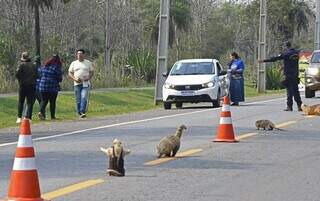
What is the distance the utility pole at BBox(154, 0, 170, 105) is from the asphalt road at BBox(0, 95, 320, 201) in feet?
34.3

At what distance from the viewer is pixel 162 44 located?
100.0 ft

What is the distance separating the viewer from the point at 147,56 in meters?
47.9

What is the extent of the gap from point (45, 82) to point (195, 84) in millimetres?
6347

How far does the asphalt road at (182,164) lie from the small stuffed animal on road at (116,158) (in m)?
0.12

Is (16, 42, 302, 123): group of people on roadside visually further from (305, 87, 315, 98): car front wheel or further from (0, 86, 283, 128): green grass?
(305, 87, 315, 98): car front wheel

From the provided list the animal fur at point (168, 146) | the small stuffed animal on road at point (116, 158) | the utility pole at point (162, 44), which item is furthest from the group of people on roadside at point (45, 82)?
the small stuffed animal on road at point (116, 158)

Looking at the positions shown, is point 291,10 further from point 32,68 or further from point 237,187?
point 237,187

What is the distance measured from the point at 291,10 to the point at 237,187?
59.8 meters

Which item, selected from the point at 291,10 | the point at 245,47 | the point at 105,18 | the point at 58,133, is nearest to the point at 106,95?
the point at 58,133

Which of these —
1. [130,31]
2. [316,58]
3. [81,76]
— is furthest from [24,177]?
[130,31]

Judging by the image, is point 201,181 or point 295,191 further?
point 201,181

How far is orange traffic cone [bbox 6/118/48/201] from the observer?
8.54 metres

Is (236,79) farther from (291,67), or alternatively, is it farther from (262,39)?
(262,39)

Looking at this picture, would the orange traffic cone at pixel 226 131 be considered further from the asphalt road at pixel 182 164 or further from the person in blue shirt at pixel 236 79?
the person in blue shirt at pixel 236 79
